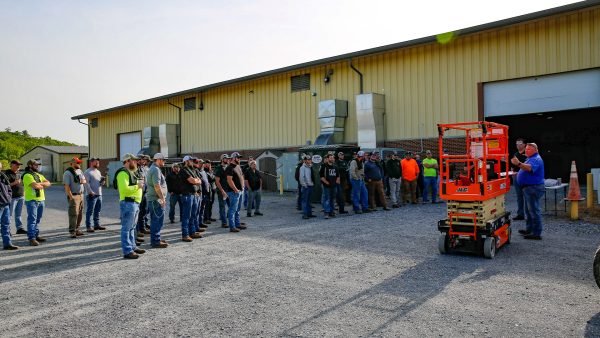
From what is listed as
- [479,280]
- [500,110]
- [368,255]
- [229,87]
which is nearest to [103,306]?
[368,255]

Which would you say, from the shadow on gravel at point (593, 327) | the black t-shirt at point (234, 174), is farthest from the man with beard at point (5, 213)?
the shadow on gravel at point (593, 327)

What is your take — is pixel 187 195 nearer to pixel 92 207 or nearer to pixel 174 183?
pixel 174 183

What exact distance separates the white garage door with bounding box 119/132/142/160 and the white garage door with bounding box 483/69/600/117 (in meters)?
25.4

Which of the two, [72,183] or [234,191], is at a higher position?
[72,183]

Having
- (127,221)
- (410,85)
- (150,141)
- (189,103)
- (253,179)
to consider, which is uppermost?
(189,103)

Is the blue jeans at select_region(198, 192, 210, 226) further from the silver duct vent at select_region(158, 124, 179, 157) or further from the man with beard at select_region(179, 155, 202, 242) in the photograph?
the silver duct vent at select_region(158, 124, 179, 157)

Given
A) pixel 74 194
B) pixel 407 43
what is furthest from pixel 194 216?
pixel 407 43

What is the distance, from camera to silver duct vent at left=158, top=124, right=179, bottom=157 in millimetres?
29875

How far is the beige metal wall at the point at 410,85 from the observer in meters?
15.3

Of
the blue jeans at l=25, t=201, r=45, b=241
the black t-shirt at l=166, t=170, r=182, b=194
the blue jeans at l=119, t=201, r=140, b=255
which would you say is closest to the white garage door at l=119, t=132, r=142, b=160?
the blue jeans at l=25, t=201, r=45, b=241

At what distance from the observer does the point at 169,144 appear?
1179 inches

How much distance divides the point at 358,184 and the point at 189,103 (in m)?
19.3

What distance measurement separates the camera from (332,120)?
20.7m

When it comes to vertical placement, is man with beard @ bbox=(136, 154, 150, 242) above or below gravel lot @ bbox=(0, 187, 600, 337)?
above
